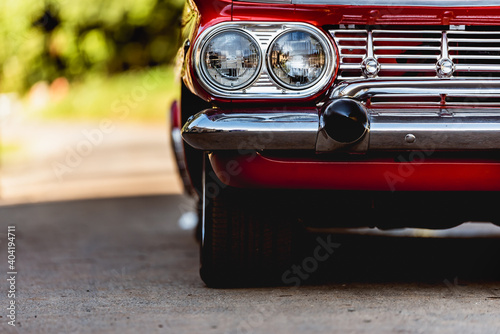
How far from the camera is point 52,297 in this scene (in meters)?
3.43

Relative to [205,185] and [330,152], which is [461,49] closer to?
[330,152]

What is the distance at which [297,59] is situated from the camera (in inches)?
123

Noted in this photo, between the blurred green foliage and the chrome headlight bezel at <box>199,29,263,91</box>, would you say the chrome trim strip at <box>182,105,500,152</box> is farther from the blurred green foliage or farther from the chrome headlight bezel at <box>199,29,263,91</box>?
the blurred green foliage

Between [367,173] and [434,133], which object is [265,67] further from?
[434,133]

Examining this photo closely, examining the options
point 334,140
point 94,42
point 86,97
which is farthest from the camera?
point 86,97

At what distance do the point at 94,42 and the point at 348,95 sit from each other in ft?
66.0

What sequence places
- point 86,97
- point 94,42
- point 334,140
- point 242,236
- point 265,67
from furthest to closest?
1. point 86,97
2. point 94,42
3. point 242,236
4. point 265,67
5. point 334,140

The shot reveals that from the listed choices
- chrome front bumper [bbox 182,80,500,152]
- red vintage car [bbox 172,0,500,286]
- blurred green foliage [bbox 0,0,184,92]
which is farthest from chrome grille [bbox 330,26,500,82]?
blurred green foliage [bbox 0,0,184,92]

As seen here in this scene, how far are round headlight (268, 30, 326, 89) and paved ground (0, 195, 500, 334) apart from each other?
0.82 metres

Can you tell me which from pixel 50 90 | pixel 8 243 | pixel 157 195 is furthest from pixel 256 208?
pixel 50 90

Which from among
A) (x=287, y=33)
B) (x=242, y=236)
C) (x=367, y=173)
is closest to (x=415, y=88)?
(x=367, y=173)

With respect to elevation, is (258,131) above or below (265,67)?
below

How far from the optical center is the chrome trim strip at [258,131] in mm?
2990

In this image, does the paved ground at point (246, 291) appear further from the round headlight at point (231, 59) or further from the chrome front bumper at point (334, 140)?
the round headlight at point (231, 59)
